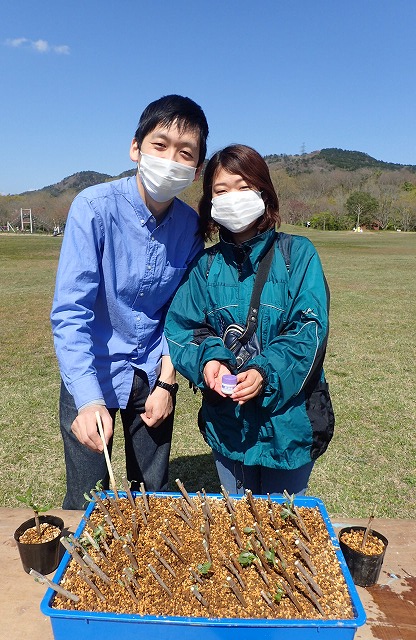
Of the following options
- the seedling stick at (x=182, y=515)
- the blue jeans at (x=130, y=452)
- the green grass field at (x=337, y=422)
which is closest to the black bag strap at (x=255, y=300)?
the blue jeans at (x=130, y=452)

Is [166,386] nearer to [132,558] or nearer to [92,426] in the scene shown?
[92,426]

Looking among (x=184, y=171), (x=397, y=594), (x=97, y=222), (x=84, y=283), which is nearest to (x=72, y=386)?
(x=84, y=283)

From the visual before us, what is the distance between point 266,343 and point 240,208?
580mm

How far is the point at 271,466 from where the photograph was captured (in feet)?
6.75

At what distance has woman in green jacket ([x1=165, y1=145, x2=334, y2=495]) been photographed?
191 centimetres

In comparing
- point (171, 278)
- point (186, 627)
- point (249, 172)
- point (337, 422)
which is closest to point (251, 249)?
point (249, 172)

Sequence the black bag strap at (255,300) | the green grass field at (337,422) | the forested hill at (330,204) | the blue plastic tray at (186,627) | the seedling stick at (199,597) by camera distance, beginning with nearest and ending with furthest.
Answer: the blue plastic tray at (186,627), the seedling stick at (199,597), the black bag strap at (255,300), the green grass field at (337,422), the forested hill at (330,204)

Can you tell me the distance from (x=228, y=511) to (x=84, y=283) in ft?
3.44

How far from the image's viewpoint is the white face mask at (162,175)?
2.11 meters

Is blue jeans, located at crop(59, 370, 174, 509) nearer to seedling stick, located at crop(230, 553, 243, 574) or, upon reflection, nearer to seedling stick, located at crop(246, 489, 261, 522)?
seedling stick, located at crop(246, 489, 261, 522)

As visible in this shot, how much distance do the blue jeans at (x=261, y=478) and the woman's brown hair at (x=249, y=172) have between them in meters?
1.08

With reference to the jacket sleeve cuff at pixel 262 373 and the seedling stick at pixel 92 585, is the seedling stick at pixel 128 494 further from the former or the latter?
the jacket sleeve cuff at pixel 262 373

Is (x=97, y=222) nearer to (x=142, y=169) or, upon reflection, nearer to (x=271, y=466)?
(x=142, y=169)

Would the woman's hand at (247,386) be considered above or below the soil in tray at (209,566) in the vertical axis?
above
